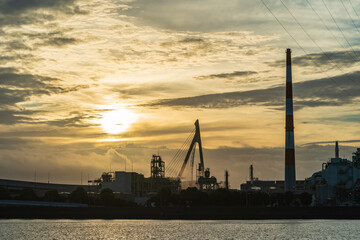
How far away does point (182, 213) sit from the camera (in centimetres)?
16338

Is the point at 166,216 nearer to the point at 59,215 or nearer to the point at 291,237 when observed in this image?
the point at 59,215

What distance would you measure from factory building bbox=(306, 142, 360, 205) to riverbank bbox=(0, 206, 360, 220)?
23.0m

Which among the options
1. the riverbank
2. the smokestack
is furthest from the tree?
the smokestack

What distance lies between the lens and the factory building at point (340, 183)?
183 meters

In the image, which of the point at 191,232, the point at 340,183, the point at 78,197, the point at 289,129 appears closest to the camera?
the point at 191,232

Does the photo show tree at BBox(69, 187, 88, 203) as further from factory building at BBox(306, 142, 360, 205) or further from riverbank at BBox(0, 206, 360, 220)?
factory building at BBox(306, 142, 360, 205)

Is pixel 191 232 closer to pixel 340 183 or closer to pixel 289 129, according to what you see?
pixel 289 129

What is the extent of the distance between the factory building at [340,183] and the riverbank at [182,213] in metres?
23.0

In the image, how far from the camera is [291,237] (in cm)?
8912

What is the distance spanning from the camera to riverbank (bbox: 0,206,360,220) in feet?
522

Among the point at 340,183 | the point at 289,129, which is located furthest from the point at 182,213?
the point at 340,183

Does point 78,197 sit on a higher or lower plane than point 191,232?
higher

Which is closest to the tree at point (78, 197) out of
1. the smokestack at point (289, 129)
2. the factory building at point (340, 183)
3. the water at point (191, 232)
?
the water at point (191, 232)

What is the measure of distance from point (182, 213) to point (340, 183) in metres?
58.4
